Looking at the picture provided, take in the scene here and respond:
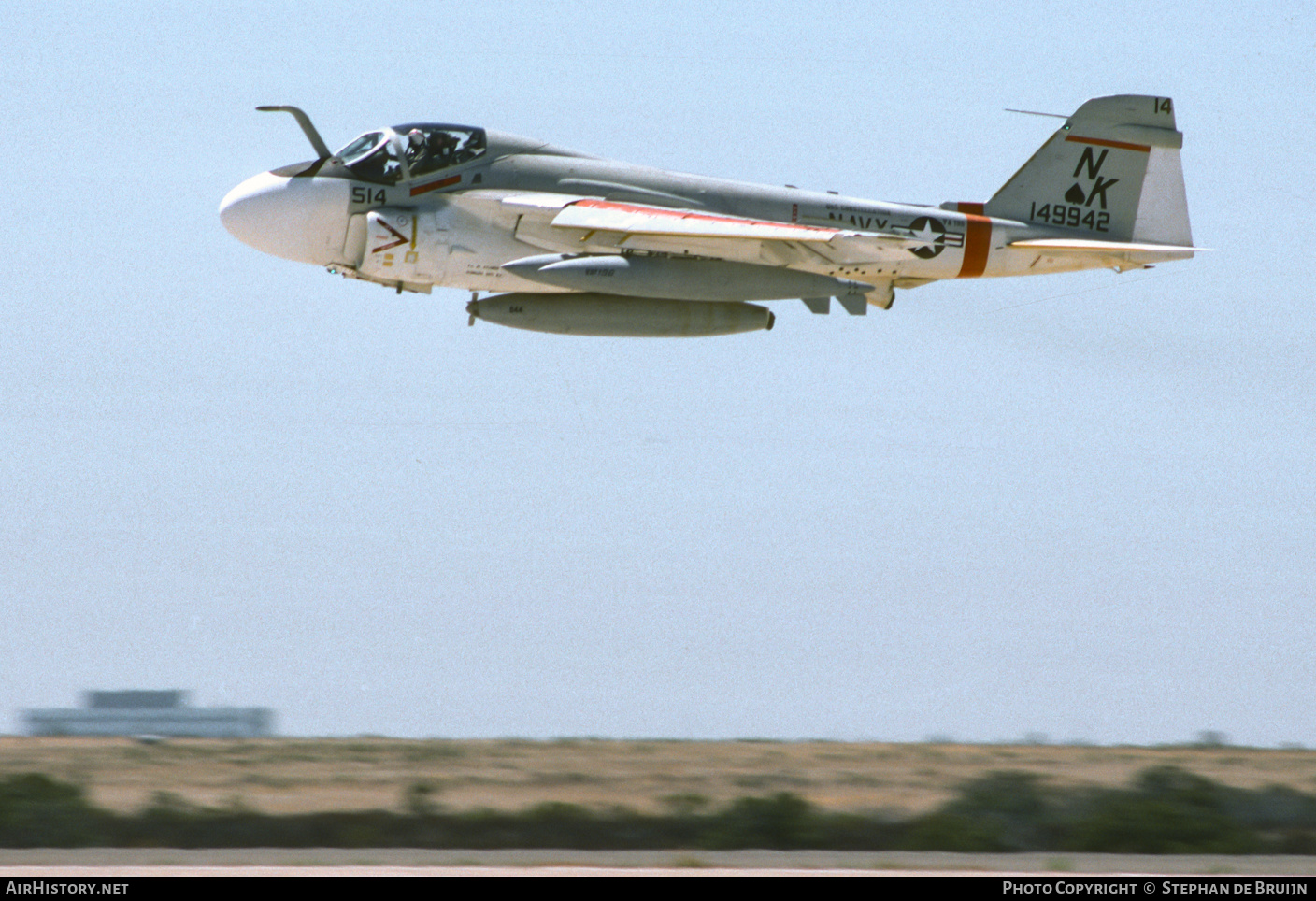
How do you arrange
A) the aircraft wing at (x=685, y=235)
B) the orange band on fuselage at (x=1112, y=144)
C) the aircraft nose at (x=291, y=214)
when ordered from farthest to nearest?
the orange band on fuselage at (x=1112, y=144)
the aircraft nose at (x=291, y=214)
the aircraft wing at (x=685, y=235)

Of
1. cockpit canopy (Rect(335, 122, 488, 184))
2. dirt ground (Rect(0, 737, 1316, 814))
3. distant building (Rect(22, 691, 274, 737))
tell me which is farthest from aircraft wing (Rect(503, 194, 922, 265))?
distant building (Rect(22, 691, 274, 737))

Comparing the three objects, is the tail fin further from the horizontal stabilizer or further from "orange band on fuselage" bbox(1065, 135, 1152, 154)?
the horizontal stabilizer

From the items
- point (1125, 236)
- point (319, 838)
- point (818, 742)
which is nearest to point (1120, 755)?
point (818, 742)

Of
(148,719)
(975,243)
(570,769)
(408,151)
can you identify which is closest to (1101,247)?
(975,243)

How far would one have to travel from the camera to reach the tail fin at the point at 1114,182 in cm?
2616

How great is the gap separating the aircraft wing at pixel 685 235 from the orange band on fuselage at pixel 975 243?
208 centimetres

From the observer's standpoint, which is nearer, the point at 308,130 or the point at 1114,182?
the point at 308,130

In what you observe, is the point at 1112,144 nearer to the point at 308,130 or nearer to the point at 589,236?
the point at 589,236

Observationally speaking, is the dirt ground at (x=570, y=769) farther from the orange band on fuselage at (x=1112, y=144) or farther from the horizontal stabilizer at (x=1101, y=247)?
the orange band on fuselage at (x=1112, y=144)

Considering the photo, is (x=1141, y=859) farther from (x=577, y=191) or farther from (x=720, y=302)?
(x=577, y=191)

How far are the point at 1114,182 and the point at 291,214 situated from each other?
1433 cm

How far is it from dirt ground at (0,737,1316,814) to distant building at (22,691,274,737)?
2.49 meters

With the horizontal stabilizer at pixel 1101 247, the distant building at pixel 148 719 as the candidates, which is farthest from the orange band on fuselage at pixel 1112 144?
the distant building at pixel 148 719

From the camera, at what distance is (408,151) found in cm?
2348
